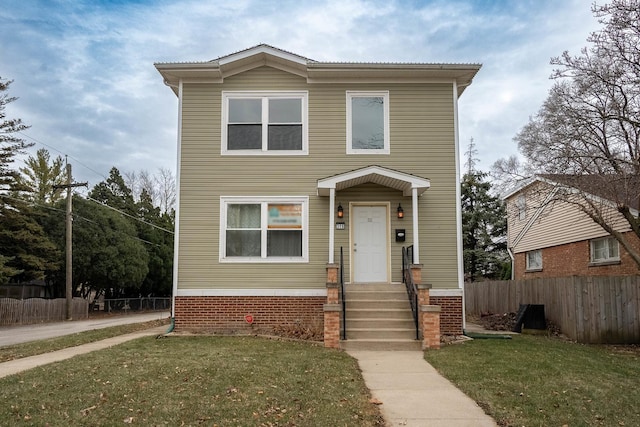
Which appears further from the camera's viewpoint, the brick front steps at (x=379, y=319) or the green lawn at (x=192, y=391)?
the brick front steps at (x=379, y=319)

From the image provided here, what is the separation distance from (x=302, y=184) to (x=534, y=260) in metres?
13.7

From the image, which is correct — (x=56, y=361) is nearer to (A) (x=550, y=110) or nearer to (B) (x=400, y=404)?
(B) (x=400, y=404)

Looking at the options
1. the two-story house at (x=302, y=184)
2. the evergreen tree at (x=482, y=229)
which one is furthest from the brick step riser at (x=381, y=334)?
the evergreen tree at (x=482, y=229)

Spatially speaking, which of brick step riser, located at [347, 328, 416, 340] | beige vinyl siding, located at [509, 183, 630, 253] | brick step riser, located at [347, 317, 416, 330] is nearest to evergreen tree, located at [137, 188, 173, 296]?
beige vinyl siding, located at [509, 183, 630, 253]

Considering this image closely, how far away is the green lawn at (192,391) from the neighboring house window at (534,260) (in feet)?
50.7

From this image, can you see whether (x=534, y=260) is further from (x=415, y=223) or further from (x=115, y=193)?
(x=115, y=193)

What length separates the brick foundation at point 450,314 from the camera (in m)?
12.2

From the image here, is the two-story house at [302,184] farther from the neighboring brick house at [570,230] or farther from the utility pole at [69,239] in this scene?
the utility pole at [69,239]

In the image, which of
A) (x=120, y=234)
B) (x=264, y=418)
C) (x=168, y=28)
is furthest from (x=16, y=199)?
(x=264, y=418)

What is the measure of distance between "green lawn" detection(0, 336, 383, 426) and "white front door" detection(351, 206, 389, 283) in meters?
4.01

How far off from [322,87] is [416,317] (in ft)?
19.5

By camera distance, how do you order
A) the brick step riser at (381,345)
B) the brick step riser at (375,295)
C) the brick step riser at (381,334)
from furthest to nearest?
the brick step riser at (375,295), the brick step riser at (381,334), the brick step riser at (381,345)

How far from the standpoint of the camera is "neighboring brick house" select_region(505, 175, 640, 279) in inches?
501

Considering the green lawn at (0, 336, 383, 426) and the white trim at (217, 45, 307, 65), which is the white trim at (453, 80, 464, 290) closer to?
the white trim at (217, 45, 307, 65)
